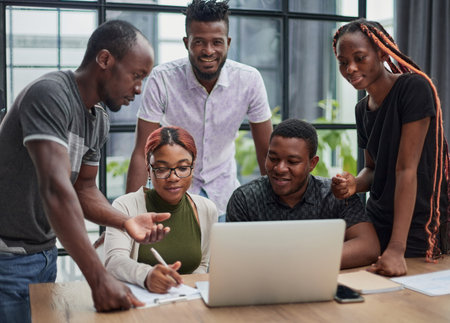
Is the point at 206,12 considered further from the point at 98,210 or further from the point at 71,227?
the point at 71,227

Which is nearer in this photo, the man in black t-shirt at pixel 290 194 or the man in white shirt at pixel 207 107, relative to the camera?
the man in black t-shirt at pixel 290 194

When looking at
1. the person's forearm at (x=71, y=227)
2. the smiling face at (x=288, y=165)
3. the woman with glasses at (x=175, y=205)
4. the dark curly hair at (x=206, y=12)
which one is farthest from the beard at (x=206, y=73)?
the person's forearm at (x=71, y=227)

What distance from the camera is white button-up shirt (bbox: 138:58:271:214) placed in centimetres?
244

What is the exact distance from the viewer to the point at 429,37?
3193mm

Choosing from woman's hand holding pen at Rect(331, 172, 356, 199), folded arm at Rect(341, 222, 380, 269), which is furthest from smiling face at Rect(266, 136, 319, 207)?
folded arm at Rect(341, 222, 380, 269)

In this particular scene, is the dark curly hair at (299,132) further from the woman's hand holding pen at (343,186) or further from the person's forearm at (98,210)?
the person's forearm at (98,210)

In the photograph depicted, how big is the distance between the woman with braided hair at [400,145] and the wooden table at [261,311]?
0.33m

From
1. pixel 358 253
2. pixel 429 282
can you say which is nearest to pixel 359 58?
pixel 358 253

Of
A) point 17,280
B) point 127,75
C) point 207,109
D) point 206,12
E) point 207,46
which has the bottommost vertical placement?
point 17,280

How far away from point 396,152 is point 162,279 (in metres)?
0.93

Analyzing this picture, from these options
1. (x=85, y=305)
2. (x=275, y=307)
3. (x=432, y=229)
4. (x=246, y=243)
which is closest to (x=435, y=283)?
(x=432, y=229)

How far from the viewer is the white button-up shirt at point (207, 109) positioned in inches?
95.9

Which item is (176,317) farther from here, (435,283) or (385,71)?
(385,71)

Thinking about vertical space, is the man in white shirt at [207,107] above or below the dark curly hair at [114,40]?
below
